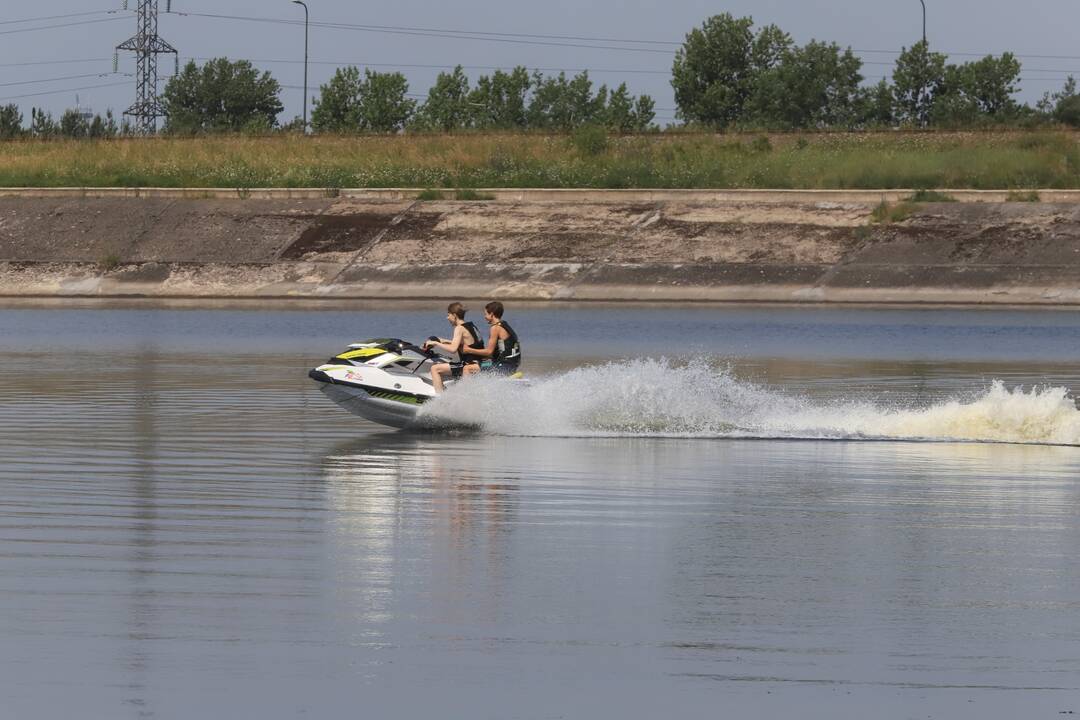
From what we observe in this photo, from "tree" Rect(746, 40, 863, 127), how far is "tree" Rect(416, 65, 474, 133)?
57.8 ft

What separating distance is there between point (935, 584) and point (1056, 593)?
2.38 feet

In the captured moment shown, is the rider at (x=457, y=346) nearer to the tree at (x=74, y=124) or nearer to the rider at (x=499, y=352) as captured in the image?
the rider at (x=499, y=352)

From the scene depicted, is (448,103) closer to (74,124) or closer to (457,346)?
(74,124)

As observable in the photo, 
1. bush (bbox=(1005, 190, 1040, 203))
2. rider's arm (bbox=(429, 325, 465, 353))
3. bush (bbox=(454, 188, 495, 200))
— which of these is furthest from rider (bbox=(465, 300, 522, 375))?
bush (bbox=(454, 188, 495, 200))

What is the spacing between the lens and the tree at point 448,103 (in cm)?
10256

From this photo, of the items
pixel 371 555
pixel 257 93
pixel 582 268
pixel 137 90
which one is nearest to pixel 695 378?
pixel 371 555

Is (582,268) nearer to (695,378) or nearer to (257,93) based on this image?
(695,378)

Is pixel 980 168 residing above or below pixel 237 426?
above

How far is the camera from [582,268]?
52875 mm

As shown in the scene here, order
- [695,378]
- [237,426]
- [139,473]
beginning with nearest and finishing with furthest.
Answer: [139,473] → [237,426] → [695,378]

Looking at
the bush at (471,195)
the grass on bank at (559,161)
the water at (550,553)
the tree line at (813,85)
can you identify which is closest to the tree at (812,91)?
the tree line at (813,85)

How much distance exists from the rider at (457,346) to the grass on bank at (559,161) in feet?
137

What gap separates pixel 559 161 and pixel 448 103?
4032 cm

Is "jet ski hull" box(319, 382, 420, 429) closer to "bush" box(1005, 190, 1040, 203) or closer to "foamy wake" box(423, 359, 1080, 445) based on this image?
"foamy wake" box(423, 359, 1080, 445)
